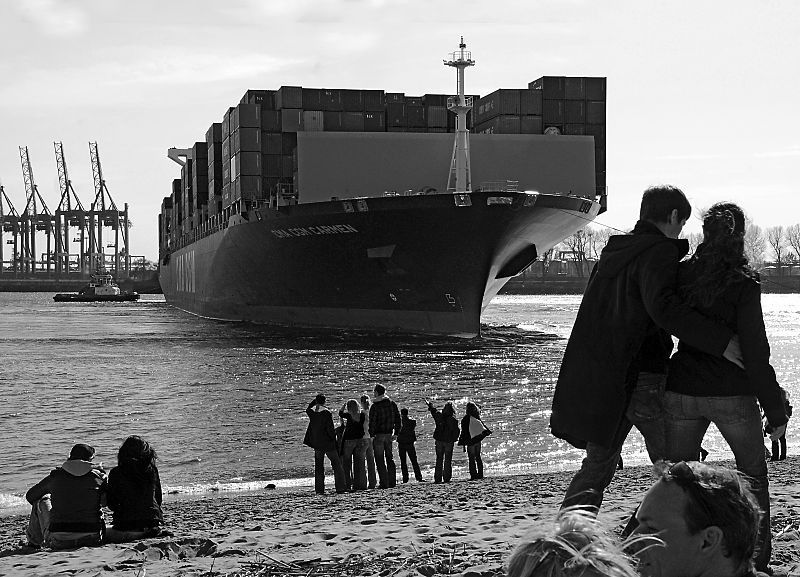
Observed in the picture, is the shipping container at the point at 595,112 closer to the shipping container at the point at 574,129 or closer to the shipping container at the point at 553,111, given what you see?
the shipping container at the point at 574,129

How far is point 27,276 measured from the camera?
16900cm

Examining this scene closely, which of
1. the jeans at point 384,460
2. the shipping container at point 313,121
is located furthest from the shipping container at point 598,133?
the jeans at point 384,460

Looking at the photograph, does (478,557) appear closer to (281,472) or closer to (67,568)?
(67,568)

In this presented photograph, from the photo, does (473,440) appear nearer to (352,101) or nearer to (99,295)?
(352,101)

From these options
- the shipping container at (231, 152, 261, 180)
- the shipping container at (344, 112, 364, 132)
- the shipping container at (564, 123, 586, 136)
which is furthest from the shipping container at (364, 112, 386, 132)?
the shipping container at (564, 123, 586, 136)

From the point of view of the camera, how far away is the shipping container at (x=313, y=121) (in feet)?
150

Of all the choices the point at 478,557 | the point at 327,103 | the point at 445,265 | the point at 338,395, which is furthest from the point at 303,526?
the point at 327,103

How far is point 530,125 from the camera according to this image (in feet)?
151

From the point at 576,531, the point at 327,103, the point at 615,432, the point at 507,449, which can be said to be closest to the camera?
the point at 576,531

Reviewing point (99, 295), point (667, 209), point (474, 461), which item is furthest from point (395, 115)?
point (99, 295)

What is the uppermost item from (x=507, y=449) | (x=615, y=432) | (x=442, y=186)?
(x=442, y=186)

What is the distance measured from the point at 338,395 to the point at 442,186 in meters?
21.2

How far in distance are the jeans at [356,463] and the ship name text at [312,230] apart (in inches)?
1026

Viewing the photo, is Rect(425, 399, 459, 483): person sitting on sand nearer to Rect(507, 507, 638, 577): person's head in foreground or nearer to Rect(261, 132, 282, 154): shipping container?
Rect(507, 507, 638, 577): person's head in foreground
